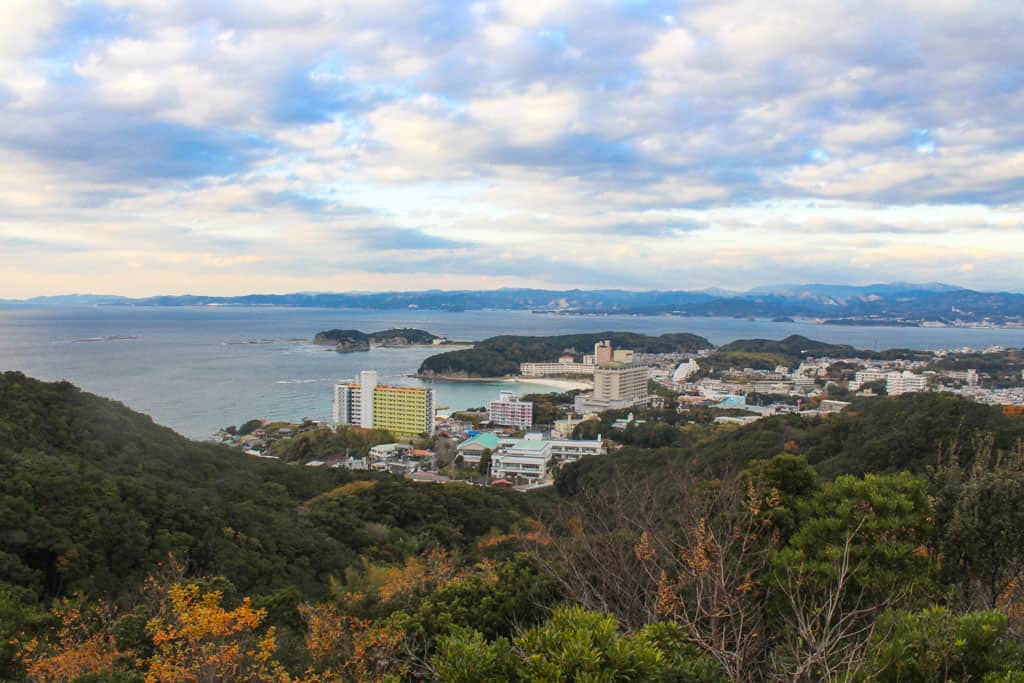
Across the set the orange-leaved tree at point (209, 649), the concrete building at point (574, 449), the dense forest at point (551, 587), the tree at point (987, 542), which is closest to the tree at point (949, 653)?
the dense forest at point (551, 587)

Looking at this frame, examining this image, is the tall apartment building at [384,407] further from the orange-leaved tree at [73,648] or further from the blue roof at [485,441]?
the orange-leaved tree at [73,648]

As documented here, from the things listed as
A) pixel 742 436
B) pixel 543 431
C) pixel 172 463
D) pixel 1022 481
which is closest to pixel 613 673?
pixel 1022 481

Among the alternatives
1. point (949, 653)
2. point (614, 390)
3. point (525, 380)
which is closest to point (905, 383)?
point (614, 390)

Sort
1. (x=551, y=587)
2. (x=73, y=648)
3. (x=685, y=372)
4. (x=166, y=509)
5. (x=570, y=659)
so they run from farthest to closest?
1. (x=685, y=372)
2. (x=166, y=509)
3. (x=551, y=587)
4. (x=73, y=648)
5. (x=570, y=659)

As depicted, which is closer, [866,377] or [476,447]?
[476,447]

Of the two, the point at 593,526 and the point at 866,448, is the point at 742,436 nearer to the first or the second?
the point at 866,448

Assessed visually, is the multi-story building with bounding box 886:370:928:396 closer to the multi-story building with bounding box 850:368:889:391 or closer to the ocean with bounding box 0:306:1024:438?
the multi-story building with bounding box 850:368:889:391

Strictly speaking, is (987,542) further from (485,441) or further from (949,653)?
(485,441)

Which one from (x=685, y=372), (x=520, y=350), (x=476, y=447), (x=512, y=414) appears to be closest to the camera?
(x=476, y=447)
